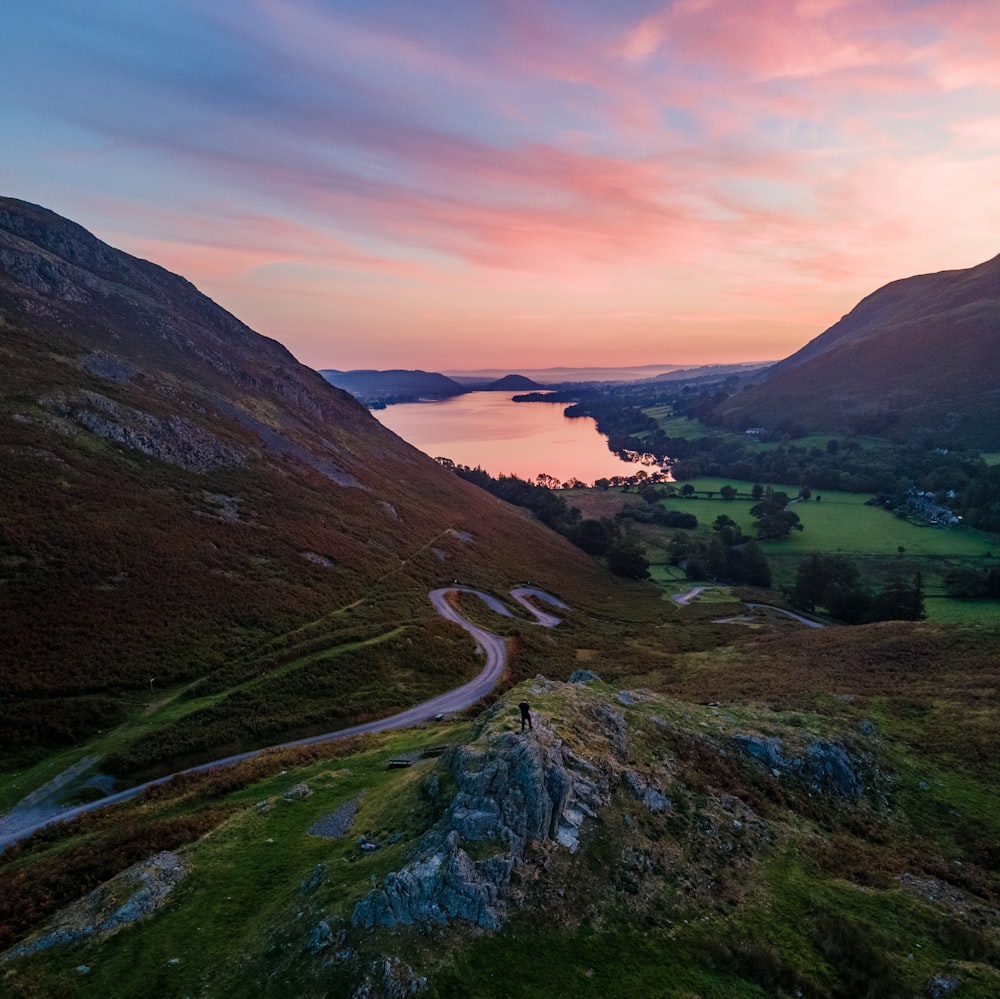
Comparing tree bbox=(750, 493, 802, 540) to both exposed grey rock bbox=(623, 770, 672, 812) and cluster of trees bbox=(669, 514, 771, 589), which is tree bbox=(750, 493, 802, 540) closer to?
cluster of trees bbox=(669, 514, 771, 589)

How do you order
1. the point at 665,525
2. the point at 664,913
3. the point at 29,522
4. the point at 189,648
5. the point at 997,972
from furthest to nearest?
the point at 665,525 → the point at 29,522 → the point at 189,648 → the point at 664,913 → the point at 997,972

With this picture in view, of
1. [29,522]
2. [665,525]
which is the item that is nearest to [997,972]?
[29,522]

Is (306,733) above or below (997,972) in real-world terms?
below

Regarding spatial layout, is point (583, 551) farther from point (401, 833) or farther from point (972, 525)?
point (401, 833)

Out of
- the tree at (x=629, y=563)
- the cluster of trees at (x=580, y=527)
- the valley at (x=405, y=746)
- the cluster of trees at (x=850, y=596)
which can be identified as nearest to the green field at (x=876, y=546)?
the tree at (x=629, y=563)

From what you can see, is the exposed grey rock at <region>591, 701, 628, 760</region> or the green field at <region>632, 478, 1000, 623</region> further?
the green field at <region>632, 478, 1000, 623</region>

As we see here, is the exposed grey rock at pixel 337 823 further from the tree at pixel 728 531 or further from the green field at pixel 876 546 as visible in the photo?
the tree at pixel 728 531

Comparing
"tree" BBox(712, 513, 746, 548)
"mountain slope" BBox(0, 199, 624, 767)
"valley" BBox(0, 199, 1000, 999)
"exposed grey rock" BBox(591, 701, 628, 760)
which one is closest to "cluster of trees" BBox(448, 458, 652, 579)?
"mountain slope" BBox(0, 199, 624, 767)

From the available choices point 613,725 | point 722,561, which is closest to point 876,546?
point 722,561
